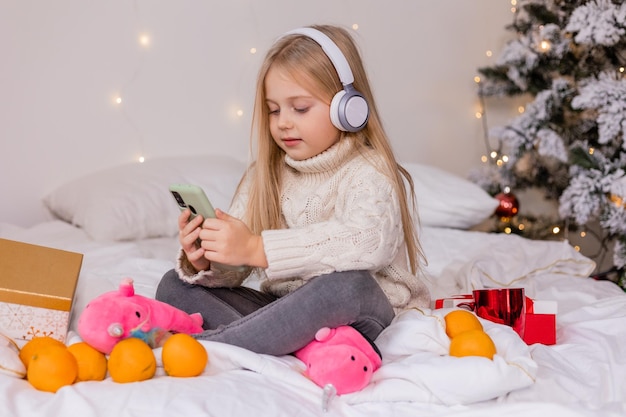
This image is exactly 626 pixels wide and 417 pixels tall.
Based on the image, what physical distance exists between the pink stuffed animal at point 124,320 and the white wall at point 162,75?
1092 mm

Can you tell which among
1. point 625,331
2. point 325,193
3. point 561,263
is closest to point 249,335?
point 325,193

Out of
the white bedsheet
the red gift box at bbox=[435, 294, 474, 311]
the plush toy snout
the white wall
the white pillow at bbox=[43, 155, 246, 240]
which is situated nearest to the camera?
the white bedsheet

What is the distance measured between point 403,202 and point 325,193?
134 mm

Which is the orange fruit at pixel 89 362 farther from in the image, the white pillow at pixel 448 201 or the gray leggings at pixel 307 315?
the white pillow at pixel 448 201

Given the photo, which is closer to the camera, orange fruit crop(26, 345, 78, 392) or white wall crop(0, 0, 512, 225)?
orange fruit crop(26, 345, 78, 392)

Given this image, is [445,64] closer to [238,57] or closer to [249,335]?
[238,57]

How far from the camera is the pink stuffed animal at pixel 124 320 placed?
1.01 metres

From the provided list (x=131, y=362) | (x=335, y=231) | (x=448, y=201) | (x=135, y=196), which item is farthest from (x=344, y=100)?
(x=448, y=201)

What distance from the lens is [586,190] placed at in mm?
2217

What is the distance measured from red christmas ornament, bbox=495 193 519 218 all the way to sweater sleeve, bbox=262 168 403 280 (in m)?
1.37

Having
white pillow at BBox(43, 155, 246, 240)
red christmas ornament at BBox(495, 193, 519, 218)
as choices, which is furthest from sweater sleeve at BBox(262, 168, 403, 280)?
red christmas ornament at BBox(495, 193, 519, 218)

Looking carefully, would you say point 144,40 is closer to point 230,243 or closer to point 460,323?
point 230,243

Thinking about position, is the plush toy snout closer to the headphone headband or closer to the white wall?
the headphone headband

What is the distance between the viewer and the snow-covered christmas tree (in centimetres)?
219
